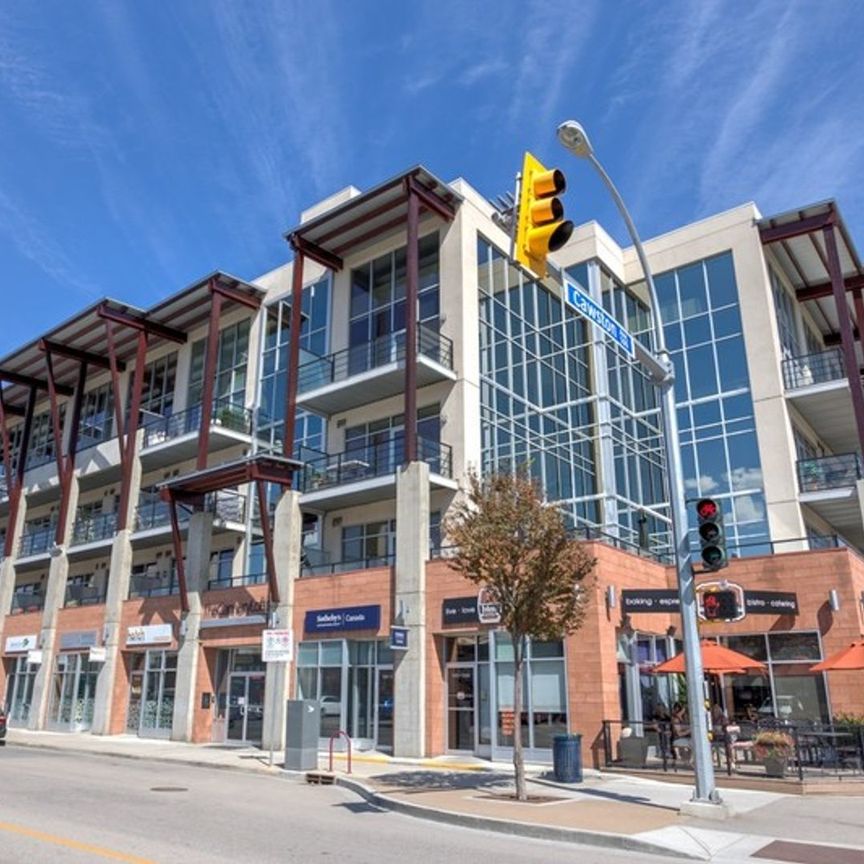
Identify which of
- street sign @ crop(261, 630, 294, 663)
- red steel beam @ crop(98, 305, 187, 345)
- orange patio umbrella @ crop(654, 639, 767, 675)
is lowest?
orange patio umbrella @ crop(654, 639, 767, 675)

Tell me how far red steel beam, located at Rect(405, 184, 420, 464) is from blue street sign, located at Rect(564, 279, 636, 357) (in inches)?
443

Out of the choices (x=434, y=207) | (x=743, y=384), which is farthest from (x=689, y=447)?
(x=434, y=207)

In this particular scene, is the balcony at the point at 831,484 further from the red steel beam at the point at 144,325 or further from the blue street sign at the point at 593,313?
the red steel beam at the point at 144,325

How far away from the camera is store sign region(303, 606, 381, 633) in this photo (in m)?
21.8

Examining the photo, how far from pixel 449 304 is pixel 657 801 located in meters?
17.1

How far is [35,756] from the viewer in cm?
2055

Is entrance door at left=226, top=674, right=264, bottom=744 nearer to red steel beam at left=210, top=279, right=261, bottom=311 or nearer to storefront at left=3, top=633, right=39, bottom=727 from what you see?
storefront at left=3, top=633, right=39, bottom=727

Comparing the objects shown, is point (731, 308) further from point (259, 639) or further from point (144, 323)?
point (144, 323)

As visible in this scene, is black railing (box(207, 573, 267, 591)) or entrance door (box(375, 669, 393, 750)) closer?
entrance door (box(375, 669, 393, 750))

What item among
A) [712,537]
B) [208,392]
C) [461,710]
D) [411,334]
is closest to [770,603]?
[461,710]

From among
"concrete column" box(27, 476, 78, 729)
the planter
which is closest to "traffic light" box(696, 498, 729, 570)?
the planter

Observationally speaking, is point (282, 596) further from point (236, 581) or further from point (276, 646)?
point (236, 581)

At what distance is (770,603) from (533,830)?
13.2m

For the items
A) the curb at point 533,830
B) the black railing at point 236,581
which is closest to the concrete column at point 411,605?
the black railing at point 236,581
